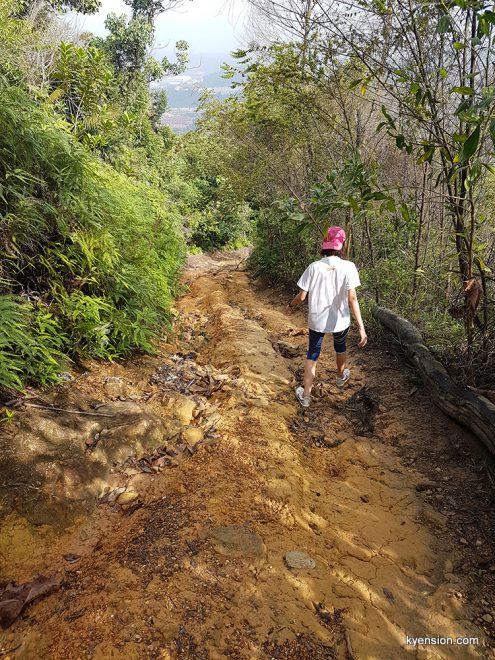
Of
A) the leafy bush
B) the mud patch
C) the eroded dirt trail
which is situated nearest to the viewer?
the eroded dirt trail

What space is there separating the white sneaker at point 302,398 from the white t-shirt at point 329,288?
732 millimetres

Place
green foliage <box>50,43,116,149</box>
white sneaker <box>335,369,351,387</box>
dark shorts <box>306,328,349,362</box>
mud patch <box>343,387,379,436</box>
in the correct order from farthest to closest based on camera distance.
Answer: green foliage <box>50,43,116,149</box> → white sneaker <box>335,369,351,387</box> → dark shorts <box>306,328,349,362</box> → mud patch <box>343,387,379,436</box>

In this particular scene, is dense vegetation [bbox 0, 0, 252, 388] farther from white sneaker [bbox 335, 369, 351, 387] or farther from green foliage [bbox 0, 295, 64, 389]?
white sneaker [bbox 335, 369, 351, 387]

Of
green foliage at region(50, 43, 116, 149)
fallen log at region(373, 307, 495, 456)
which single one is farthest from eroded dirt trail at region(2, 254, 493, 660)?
green foliage at region(50, 43, 116, 149)

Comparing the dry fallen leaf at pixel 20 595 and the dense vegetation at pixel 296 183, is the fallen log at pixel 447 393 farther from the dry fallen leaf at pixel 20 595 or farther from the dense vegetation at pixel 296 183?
the dry fallen leaf at pixel 20 595

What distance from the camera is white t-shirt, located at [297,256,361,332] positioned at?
4.14 m

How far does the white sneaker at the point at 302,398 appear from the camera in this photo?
4.38m

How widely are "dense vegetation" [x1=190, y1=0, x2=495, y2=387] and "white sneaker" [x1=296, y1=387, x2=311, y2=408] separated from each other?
1.54 meters

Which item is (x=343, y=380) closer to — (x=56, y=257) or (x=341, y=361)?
(x=341, y=361)

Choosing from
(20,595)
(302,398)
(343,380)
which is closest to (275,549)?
(20,595)

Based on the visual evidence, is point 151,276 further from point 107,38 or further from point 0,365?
point 107,38

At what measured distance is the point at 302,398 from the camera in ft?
14.5

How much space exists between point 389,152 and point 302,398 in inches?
266

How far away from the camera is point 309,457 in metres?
3.55
